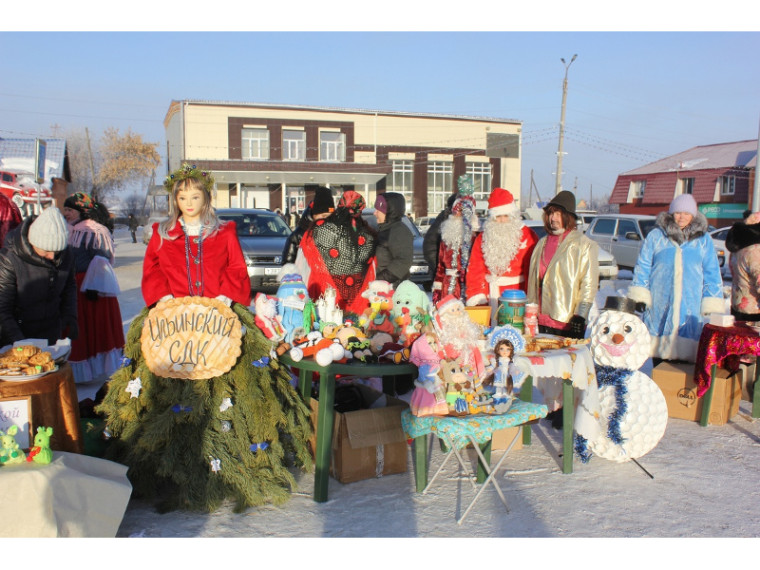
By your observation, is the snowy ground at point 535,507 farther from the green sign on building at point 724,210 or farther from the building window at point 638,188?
the building window at point 638,188

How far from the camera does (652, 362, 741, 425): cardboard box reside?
540 centimetres

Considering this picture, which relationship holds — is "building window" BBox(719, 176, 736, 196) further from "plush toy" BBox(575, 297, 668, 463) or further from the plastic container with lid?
the plastic container with lid

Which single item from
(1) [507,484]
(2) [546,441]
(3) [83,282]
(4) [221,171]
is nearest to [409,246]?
(2) [546,441]

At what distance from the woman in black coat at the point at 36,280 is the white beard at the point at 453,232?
142 inches

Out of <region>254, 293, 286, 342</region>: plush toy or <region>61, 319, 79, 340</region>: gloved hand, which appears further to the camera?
<region>61, 319, 79, 340</region>: gloved hand

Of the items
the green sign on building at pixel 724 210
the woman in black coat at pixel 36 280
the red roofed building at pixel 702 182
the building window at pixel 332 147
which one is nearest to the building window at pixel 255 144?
the building window at pixel 332 147

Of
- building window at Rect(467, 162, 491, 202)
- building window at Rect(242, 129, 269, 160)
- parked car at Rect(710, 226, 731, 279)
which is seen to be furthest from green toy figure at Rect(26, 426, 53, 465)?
building window at Rect(467, 162, 491, 202)

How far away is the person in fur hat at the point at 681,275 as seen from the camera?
5.91 m

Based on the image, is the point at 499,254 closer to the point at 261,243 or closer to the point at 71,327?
the point at 71,327

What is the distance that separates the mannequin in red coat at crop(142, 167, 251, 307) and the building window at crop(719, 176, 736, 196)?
3530cm

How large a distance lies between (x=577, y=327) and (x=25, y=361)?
409 centimetres

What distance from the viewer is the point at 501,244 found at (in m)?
5.61

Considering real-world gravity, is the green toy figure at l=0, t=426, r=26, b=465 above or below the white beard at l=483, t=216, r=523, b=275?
below

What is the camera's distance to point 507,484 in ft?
13.5
